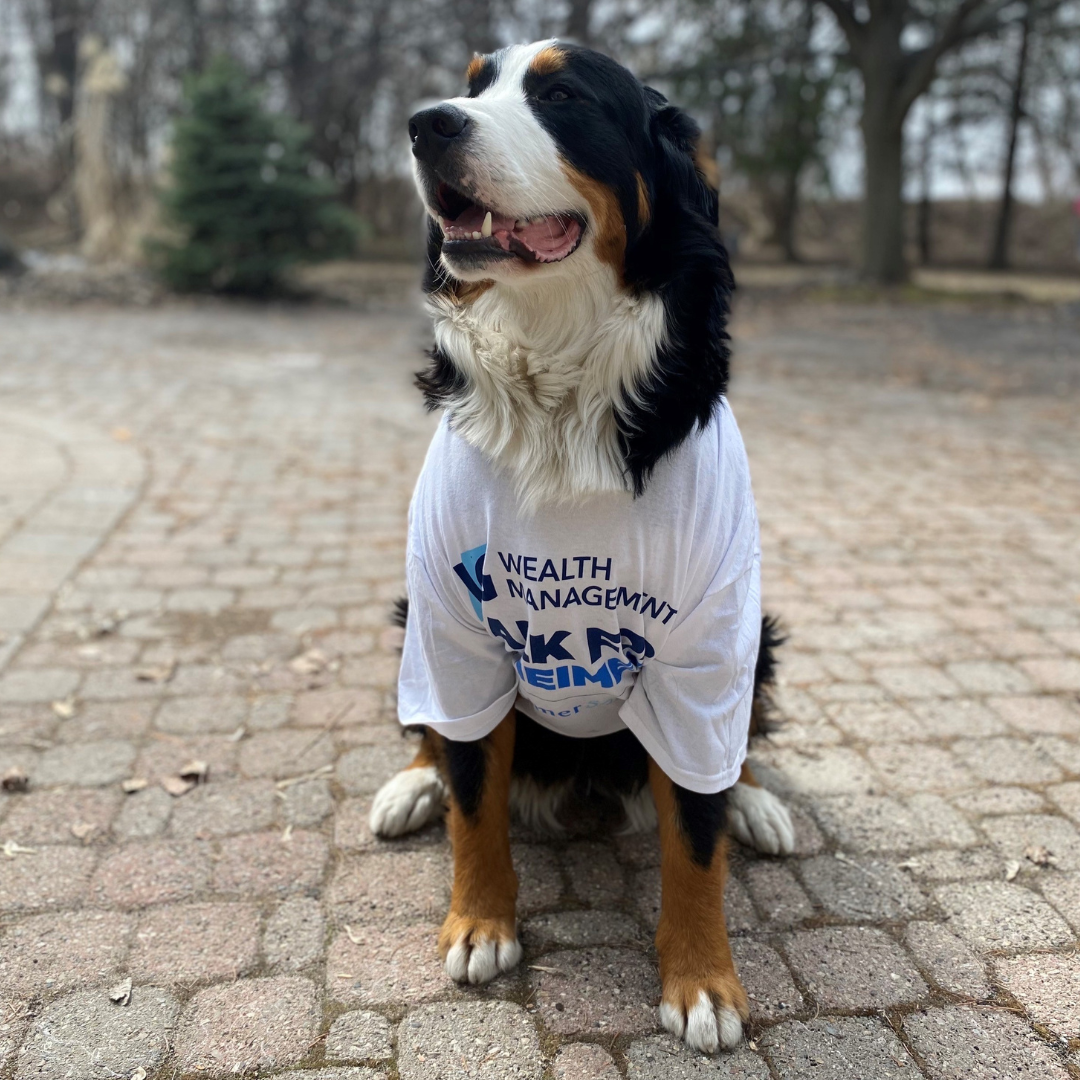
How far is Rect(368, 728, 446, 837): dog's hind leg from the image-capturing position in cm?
239

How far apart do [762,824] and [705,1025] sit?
619mm

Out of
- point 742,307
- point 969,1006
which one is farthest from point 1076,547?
point 742,307

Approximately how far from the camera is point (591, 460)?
1804 mm

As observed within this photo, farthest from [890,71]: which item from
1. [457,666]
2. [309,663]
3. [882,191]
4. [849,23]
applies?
[457,666]

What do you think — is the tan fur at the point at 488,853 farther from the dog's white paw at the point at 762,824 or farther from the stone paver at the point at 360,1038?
the dog's white paw at the point at 762,824

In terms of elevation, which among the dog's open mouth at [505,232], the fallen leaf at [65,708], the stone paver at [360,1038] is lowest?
the stone paver at [360,1038]

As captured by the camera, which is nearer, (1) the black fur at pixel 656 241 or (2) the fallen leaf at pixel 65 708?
(1) the black fur at pixel 656 241

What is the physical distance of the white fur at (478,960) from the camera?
6.37ft

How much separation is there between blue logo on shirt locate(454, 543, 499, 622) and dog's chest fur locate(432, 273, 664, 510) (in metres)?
0.14

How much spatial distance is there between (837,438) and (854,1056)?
5561 millimetres

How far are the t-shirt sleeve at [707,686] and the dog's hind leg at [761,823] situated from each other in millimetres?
479

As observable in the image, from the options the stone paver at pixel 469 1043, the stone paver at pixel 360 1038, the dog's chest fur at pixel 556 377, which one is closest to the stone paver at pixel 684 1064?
the stone paver at pixel 469 1043

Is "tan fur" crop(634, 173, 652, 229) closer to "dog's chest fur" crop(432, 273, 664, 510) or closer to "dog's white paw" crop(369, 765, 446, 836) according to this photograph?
"dog's chest fur" crop(432, 273, 664, 510)

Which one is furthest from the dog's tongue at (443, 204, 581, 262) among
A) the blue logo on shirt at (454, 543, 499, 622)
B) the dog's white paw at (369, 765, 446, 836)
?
the dog's white paw at (369, 765, 446, 836)
